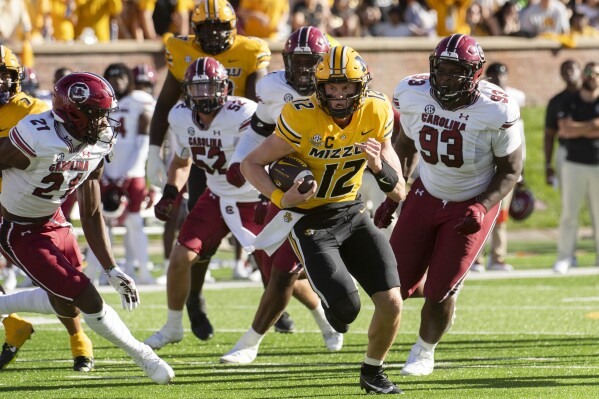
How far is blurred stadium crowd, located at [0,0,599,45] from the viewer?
591 inches

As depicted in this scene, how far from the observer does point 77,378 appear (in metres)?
6.25

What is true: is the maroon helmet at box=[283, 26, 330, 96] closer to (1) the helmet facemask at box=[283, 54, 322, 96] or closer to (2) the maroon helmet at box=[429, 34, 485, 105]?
(1) the helmet facemask at box=[283, 54, 322, 96]

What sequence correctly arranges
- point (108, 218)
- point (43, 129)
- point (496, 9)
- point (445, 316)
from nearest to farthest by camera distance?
point (43, 129) → point (445, 316) → point (108, 218) → point (496, 9)

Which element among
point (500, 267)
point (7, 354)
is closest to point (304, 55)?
point (7, 354)

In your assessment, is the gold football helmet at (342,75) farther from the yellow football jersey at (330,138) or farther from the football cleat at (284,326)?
the football cleat at (284,326)

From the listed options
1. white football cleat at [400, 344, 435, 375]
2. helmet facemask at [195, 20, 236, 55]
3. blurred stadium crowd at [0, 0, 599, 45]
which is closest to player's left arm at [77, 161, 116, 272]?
white football cleat at [400, 344, 435, 375]

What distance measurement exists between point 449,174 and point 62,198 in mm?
1968

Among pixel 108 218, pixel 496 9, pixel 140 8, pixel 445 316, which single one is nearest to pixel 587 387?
pixel 445 316

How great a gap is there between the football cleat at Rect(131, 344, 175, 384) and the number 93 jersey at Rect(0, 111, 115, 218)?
835mm

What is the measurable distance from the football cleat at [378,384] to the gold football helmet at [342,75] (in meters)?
1.21

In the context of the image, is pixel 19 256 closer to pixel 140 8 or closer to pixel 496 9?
pixel 140 8

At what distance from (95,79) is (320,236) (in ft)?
4.18

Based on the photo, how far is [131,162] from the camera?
1084cm

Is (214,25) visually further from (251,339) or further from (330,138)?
(330,138)
